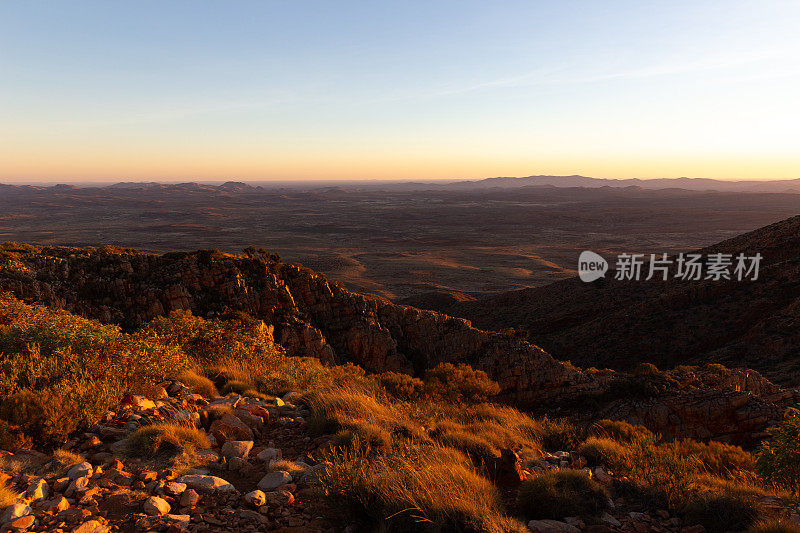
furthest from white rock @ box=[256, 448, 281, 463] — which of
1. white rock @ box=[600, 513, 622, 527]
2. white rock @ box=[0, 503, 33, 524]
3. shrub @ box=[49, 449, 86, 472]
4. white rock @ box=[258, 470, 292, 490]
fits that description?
white rock @ box=[600, 513, 622, 527]

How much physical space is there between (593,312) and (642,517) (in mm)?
31715

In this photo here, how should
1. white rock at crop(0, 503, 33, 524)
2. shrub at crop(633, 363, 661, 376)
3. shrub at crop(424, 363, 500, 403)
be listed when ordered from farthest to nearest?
1. shrub at crop(633, 363, 661, 376)
2. shrub at crop(424, 363, 500, 403)
3. white rock at crop(0, 503, 33, 524)

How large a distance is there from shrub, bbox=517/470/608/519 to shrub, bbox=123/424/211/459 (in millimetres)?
3485

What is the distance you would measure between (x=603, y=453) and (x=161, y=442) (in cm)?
531

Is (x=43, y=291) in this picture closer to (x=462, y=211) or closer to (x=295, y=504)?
(x=295, y=504)

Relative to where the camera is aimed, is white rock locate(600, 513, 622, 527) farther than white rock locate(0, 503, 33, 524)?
Yes

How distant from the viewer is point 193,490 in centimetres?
364

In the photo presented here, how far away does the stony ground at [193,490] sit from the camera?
10.6 feet

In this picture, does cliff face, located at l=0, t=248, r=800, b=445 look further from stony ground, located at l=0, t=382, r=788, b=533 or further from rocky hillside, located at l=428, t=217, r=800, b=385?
stony ground, located at l=0, t=382, r=788, b=533

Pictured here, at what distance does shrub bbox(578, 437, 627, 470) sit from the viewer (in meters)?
5.16

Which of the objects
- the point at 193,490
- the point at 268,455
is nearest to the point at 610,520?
the point at 268,455

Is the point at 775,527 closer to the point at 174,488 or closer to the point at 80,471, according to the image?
the point at 174,488

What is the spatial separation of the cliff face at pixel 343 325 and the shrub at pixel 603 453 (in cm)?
772

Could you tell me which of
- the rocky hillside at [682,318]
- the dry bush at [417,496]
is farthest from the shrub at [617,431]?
the rocky hillside at [682,318]
